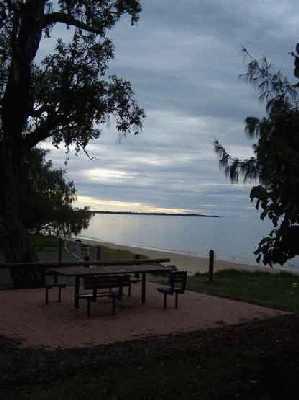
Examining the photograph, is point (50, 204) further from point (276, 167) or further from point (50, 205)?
point (276, 167)

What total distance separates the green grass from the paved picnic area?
2.34ft

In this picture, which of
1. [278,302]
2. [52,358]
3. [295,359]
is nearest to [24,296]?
[278,302]

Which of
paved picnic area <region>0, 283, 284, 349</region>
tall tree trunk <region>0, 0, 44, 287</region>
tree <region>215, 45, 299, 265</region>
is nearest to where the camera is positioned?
tree <region>215, 45, 299, 265</region>

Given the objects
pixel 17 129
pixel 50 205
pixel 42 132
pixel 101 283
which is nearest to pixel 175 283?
pixel 101 283

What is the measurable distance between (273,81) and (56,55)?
10.1 meters

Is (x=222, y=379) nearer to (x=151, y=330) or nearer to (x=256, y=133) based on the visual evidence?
(x=256, y=133)

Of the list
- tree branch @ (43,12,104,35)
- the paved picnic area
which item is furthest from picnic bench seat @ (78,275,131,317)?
tree branch @ (43,12,104,35)

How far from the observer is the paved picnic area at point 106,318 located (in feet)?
29.5

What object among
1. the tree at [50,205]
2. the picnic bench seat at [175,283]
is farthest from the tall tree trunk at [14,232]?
the tree at [50,205]

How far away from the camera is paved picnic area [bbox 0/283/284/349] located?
898 cm

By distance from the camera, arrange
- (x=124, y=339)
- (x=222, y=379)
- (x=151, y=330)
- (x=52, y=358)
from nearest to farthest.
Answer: (x=222, y=379)
(x=52, y=358)
(x=124, y=339)
(x=151, y=330)

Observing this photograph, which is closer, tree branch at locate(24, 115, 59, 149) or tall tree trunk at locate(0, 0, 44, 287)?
tall tree trunk at locate(0, 0, 44, 287)

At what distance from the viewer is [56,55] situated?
608 inches

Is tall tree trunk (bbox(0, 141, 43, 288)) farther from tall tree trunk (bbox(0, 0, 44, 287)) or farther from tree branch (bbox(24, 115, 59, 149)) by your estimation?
tree branch (bbox(24, 115, 59, 149))
